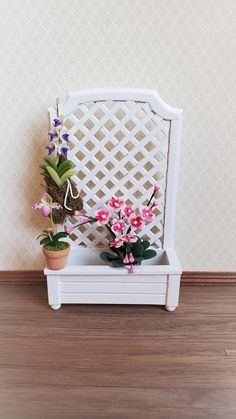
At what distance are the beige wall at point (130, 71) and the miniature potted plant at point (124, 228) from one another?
280mm

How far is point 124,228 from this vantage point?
5.72 ft

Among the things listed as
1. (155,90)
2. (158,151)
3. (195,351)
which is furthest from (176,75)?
(195,351)

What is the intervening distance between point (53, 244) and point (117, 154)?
1.72 feet

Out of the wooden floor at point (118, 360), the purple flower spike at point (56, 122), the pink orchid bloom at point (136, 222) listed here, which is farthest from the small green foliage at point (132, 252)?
the purple flower spike at point (56, 122)

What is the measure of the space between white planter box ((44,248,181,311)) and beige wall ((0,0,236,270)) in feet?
1.22

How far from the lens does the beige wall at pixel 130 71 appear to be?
1.63 m

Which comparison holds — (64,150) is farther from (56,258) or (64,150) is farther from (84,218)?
(56,258)

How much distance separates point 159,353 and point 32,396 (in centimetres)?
51

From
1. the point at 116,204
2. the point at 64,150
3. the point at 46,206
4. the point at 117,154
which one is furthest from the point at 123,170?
the point at 46,206

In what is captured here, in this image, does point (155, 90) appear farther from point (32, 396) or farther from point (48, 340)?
point (32, 396)

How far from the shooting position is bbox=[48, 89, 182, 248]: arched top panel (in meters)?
1.66

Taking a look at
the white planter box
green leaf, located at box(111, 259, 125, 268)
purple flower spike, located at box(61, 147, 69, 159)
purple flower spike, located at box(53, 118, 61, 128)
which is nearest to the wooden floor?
the white planter box

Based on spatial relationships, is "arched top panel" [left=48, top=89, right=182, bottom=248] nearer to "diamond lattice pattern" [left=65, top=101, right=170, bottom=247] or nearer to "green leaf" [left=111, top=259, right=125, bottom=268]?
"diamond lattice pattern" [left=65, top=101, right=170, bottom=247]

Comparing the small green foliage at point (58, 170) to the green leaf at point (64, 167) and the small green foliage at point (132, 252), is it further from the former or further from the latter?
the small green foliage at point (132, 252)
